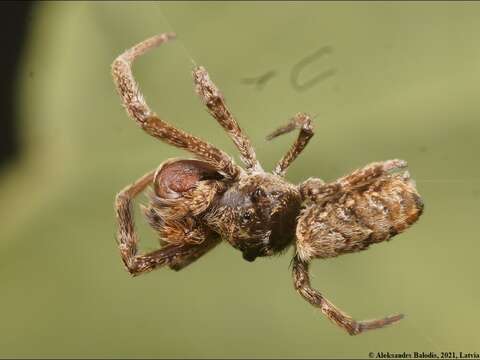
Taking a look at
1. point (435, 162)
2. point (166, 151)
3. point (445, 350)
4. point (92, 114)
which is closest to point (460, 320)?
point (445, 350)

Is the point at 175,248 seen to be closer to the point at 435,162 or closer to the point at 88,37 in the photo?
the point at 435,162

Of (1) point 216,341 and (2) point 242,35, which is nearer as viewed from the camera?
(1) point 216,341

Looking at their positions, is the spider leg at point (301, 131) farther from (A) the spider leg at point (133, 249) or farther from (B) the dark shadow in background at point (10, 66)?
(B) the dark shadow in background at point (10, 66)

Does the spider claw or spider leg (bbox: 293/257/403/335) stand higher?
spider leg (bbox: 293/257/403/335)

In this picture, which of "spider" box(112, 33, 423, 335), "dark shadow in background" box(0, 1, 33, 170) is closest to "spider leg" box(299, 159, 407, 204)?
"spider" box(112, 33, 423, 335)
